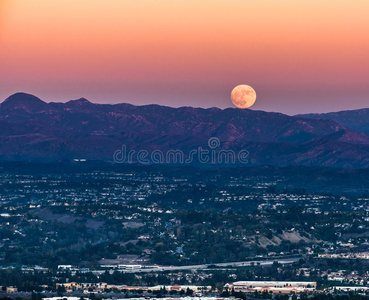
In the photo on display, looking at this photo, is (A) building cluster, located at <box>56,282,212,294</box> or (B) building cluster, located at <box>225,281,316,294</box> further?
(B) building cluster, located at <box>225,281,316,294</box>

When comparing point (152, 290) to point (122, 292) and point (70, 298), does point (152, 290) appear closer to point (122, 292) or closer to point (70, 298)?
point (122, 292)

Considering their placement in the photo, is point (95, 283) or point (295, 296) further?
point (95, 283)

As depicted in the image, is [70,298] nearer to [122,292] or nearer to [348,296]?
[122,292]

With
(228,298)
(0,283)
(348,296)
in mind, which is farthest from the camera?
(0,283)

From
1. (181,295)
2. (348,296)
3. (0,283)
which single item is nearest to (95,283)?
(0,283)

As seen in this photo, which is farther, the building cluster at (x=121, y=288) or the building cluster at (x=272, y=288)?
the building cluster at (x=272, y=288)

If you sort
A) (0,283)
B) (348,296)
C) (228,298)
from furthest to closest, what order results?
(0,283) < (348,296) < (228,298)

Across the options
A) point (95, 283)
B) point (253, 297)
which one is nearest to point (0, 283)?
point (95, 283)

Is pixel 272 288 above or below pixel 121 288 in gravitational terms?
above

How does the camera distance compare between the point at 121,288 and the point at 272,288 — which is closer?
the point at 121,288
